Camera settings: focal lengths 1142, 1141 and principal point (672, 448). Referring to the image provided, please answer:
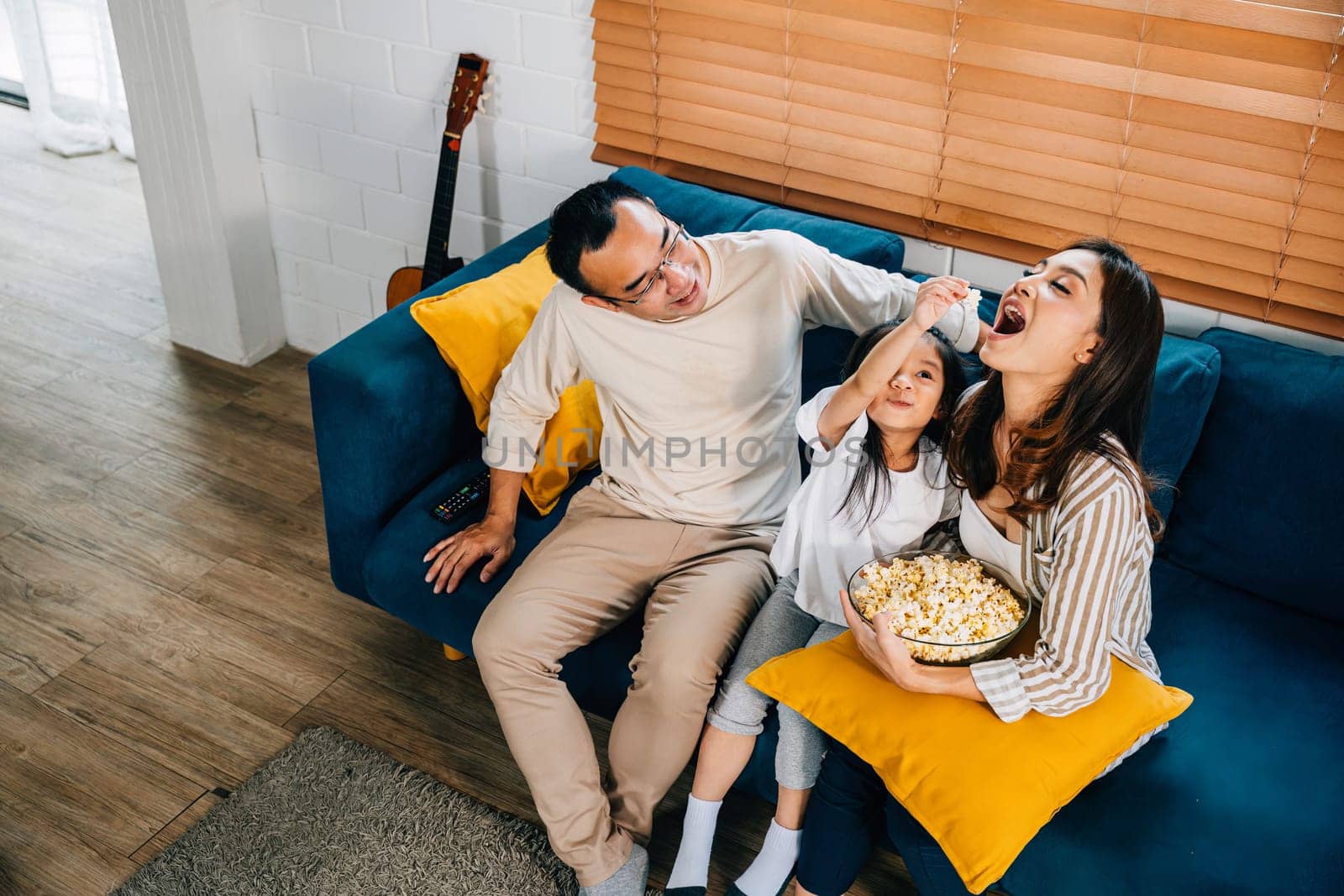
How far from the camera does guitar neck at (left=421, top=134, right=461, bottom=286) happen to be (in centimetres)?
255

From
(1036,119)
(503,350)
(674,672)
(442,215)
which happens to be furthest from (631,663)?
(442,215)

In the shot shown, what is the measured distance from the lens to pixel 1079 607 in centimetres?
145

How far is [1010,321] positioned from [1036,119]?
62cm

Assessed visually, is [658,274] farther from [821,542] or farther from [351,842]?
[351,842]

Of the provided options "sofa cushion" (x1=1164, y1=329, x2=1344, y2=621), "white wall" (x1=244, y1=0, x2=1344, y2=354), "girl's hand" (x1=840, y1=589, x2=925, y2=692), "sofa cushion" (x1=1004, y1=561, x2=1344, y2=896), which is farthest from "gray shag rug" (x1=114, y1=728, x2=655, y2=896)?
"white wall" (x1=244, y1=0, x2=1344, y2=354)

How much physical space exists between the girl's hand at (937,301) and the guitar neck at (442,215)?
52.5 inches

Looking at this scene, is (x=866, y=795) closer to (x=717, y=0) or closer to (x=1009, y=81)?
(x=1009, y=81)

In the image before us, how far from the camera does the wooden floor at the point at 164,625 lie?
1.95 metres

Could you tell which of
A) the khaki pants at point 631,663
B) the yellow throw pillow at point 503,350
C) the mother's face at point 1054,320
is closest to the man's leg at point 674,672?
the khaki pants at point 631,663

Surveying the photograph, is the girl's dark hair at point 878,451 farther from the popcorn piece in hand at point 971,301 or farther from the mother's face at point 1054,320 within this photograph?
the mother's face at point 1054,320

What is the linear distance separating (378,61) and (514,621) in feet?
5.01

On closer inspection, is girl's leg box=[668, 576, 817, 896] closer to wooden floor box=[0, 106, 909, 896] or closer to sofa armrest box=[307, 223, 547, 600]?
wooden floor box=[0, 106, 909, 896]

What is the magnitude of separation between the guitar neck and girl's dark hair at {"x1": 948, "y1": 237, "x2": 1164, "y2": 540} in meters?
1.48

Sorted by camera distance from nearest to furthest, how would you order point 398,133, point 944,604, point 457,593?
point 944,604, point 457,593, point 398,133
